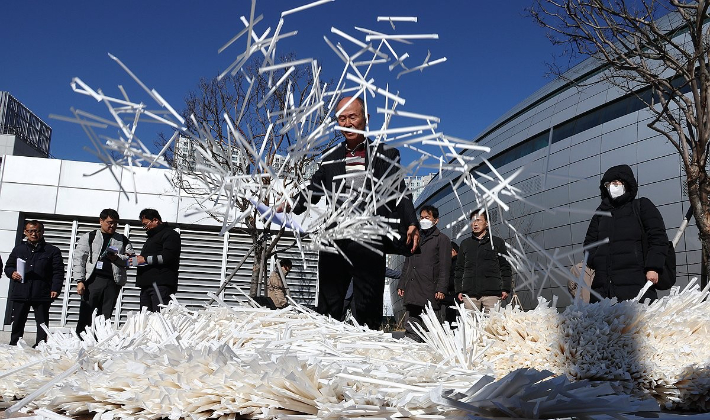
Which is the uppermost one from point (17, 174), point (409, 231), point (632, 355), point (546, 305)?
point (17, 174)

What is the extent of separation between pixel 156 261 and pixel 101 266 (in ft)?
2.90

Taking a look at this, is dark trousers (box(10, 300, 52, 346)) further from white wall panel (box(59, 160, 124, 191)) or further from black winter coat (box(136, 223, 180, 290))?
white wall panel (box(59, 160, 124, 191))

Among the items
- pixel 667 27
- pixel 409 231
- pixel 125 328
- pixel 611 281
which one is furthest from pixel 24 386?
pixel 667 27

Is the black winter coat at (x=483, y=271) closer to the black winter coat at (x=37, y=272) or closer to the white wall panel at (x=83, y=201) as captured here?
the black winter coat at (x=37, y=272)

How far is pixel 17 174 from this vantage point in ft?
38.7

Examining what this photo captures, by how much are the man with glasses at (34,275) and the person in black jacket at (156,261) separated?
175 centimetres

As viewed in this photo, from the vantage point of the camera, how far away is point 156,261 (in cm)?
523

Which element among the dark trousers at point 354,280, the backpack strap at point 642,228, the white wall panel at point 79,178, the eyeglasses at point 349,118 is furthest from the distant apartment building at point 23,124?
the eyeglasses at point 349,118

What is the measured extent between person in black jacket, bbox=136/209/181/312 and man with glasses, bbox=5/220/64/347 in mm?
1755

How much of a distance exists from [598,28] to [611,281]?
16.7 feet

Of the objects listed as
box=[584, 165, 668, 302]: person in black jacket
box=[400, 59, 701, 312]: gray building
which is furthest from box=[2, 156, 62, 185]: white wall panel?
box=[584, 165, 668, 302]: person in black jacket

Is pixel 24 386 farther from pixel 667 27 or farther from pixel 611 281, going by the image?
pixel 667 27

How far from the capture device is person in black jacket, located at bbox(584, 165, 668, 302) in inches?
130

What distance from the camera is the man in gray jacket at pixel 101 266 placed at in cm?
564
